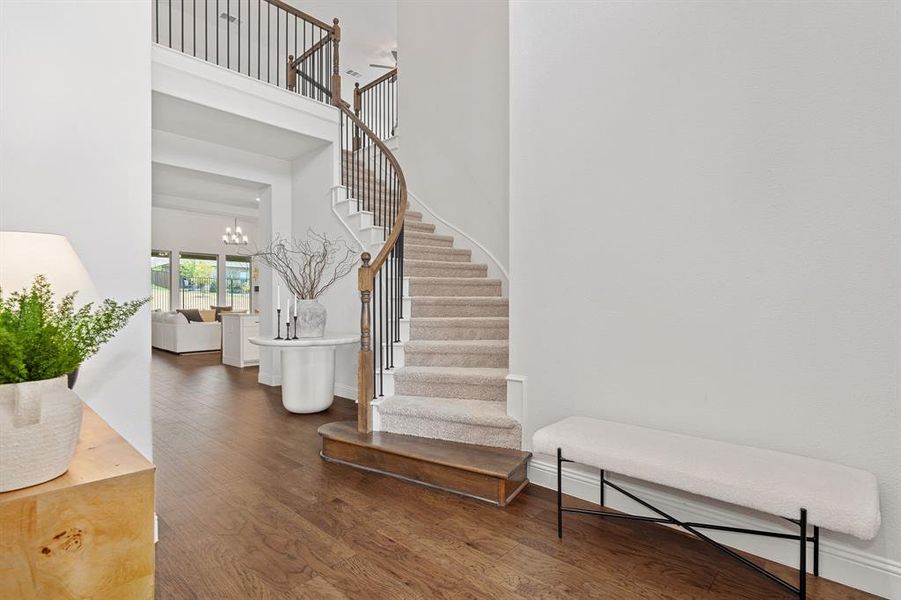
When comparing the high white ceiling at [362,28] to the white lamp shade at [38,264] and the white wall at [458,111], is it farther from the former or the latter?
the white lamp shade at [38,264]

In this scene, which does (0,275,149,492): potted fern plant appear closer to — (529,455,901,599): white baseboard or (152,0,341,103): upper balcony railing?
(529,455,901,599): white baseboard

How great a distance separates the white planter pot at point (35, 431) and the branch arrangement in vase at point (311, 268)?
312 cm

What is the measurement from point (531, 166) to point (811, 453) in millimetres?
1900

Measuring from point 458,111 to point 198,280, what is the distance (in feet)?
27.7

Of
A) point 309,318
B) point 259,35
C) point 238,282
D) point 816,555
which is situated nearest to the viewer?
point 816,555

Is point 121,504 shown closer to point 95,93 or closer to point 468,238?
point 95,93

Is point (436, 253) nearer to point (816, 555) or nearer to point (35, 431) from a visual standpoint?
point (816, 555)

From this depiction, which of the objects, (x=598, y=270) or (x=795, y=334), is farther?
(x=598, y=270)

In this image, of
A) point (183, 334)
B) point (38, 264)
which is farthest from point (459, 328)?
point (183, 334)

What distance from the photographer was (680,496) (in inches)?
86.1

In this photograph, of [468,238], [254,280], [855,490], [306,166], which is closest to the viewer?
[855,490]

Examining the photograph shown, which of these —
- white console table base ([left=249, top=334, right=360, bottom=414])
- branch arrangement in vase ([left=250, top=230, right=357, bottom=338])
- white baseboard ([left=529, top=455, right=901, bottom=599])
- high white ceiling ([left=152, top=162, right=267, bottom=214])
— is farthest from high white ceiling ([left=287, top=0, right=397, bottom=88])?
white baseboard ([left=529, top=455, right=901, bottom=599])

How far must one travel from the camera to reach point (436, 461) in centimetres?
260

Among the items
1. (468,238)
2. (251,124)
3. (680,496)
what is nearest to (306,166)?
(251,124)
